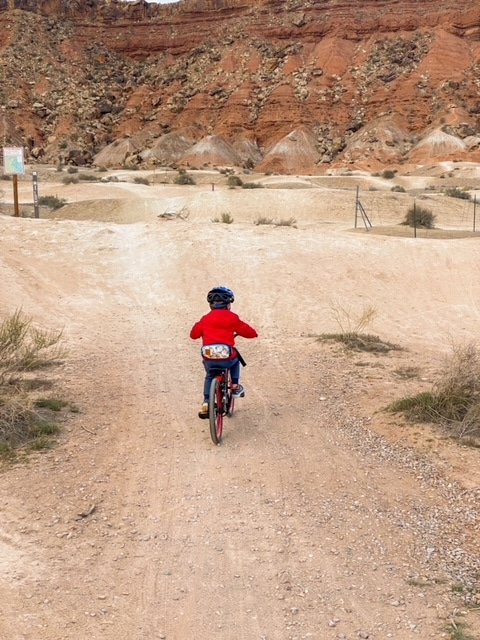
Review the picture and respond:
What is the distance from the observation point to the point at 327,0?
85.7 metres

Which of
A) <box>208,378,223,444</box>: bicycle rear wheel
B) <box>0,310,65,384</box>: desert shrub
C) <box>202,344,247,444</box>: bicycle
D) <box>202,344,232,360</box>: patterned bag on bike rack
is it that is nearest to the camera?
<box>208,378,223,444</box>: bicycle rear wheel

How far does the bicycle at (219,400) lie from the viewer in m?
6.44

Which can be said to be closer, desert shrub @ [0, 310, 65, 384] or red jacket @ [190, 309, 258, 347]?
red jacket @ [190, 309, 258, 347]

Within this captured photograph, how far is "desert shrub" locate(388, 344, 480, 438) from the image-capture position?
6832 millimetres

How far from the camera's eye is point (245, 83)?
258ft

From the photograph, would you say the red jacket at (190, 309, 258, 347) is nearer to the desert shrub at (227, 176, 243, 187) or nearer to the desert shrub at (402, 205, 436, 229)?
the desert shrub at (402, 205, 436, 229)

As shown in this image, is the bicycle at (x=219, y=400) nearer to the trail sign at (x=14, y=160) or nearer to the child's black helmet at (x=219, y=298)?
the child's black helmet at (x=219, y=298)

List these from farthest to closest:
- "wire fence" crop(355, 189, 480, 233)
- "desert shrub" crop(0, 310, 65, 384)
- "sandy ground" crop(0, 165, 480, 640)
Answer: "wire fence" crop(355, 189, 480, 233)
"desert shrub" crop(0, 310, 65, 384)
"sandy ground" crop(0, 165, 480, 640)

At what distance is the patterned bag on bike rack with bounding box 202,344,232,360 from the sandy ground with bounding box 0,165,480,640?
825 millimetres

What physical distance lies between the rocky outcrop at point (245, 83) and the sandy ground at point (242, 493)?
5445 centimetres

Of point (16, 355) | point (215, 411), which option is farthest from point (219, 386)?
point (16, 355)

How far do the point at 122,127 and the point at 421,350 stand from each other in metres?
74.0

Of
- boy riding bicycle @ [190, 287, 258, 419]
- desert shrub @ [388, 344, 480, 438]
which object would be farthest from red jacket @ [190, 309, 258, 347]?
desert shrub @ [388, 344, 480, 438]

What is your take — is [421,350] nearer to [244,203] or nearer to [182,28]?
[244,203]
